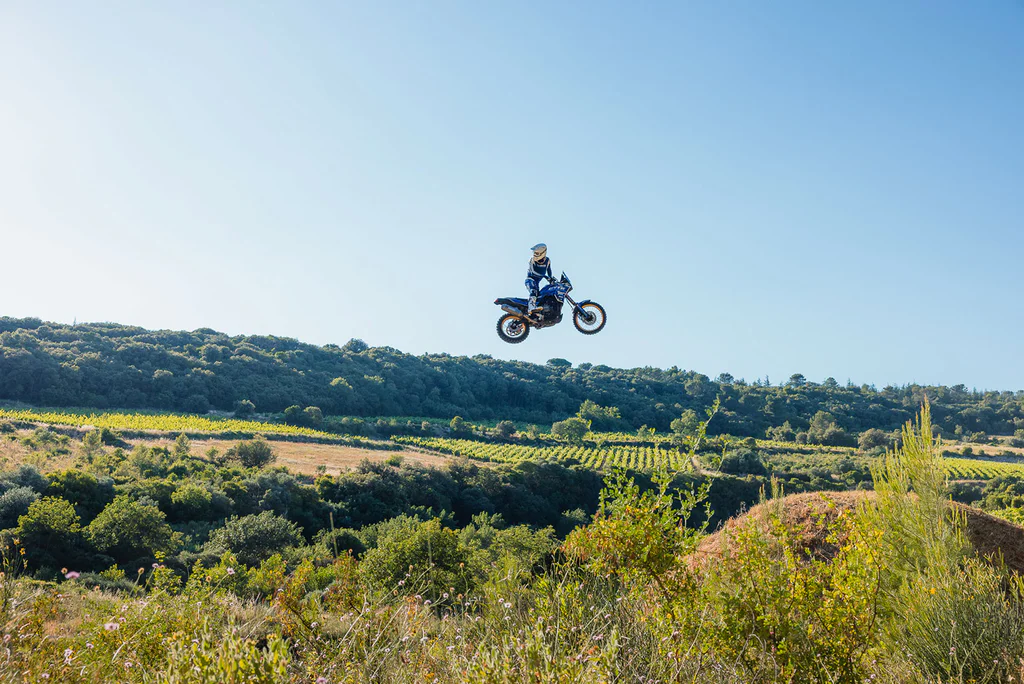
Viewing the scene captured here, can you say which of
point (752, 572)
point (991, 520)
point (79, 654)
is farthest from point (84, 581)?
point (991, 520)

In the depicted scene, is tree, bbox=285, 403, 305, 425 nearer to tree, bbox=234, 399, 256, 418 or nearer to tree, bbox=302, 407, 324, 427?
tree, bbox=302, 407, 324, 427

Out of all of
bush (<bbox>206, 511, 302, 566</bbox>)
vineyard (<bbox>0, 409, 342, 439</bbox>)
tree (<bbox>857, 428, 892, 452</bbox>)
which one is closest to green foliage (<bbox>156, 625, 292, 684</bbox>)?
bush (<bbox>206, 511, 302, 566</bbox>)

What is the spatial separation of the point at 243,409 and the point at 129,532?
5974 centimetres

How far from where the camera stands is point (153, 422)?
6175cm

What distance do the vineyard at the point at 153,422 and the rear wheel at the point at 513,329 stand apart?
6072 centimetres

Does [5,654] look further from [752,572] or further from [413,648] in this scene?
[752,572]

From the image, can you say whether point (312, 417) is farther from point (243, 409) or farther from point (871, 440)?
point (871, 440)

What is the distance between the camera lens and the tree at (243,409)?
7650cm

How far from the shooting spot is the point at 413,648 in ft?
18.2

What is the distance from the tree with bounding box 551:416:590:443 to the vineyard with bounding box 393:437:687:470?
1.37 m

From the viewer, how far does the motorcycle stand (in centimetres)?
538

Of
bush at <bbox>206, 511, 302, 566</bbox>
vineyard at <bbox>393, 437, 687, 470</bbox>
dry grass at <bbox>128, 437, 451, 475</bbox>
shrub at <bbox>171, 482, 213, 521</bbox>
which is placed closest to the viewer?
bush at <bbox>206, 511, 302, 566</bbox>

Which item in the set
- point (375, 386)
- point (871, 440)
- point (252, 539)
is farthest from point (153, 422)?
point (871, 440)

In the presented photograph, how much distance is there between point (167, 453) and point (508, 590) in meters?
46.2
